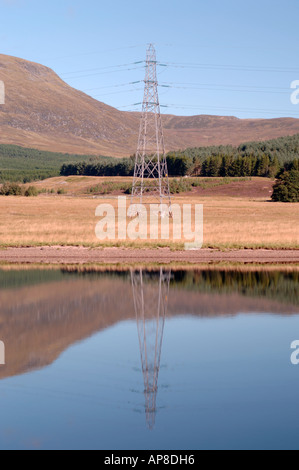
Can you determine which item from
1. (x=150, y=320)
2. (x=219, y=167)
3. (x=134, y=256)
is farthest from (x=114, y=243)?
(x=219, y=167)

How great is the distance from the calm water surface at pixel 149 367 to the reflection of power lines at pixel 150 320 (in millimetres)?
40

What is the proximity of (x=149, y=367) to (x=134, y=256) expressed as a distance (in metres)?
19.5

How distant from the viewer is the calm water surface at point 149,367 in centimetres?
1014

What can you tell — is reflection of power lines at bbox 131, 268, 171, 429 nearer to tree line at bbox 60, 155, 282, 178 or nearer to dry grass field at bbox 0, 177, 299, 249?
dry grass field at bbox 0, 177, 299, 249

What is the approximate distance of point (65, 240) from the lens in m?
37.7

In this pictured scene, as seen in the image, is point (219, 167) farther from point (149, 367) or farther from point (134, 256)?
point (149, 367)

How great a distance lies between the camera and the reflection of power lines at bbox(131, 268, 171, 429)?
12.2 m

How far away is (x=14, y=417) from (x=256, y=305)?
37.6 ft

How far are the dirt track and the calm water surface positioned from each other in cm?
807

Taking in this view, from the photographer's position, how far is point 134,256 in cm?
3316

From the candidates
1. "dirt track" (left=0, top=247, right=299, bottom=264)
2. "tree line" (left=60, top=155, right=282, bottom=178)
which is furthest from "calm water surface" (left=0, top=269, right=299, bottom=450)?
"tree line" (left=60, top=155, right=282, bottom=178)
